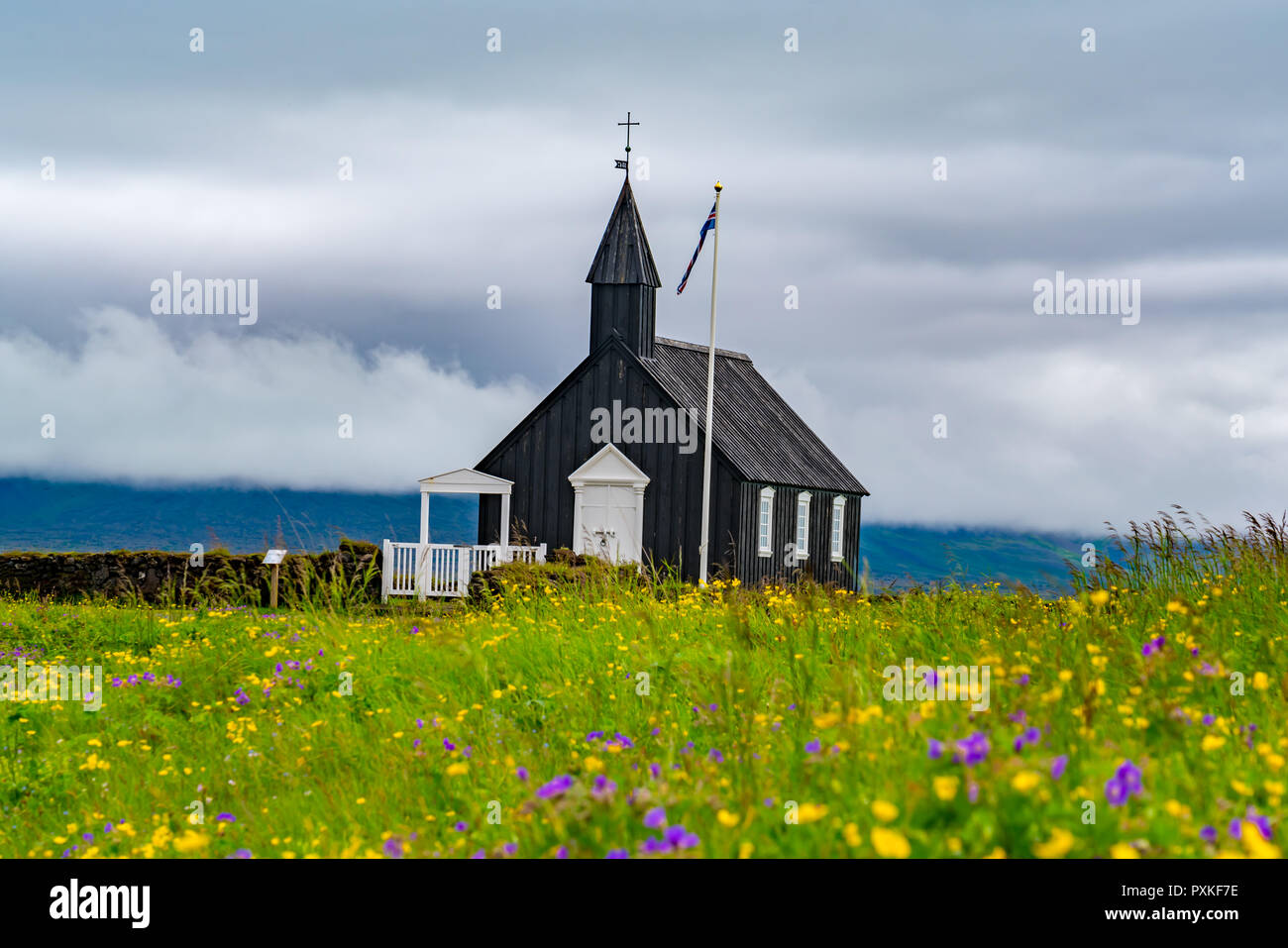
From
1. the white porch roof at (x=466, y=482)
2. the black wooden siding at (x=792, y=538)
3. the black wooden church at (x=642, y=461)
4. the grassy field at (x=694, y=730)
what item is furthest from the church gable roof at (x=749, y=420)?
the grassy field at (x=694, y=730)

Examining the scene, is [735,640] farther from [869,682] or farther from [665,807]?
[665,807]

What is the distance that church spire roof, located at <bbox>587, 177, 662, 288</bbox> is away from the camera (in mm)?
29406

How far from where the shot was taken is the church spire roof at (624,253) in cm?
2941

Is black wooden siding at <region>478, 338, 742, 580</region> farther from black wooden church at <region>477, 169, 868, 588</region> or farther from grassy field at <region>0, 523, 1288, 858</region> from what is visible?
grassy field at <region>0, 523, 1288, 858</region>

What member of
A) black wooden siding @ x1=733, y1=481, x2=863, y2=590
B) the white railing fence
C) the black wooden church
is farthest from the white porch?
black wooden siding @ x1=733, y1=481, x2=863, y2=590

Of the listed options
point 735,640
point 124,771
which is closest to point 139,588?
point 124,771

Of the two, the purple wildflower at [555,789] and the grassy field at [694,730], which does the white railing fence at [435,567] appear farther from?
the purple wildflower at [555,789]

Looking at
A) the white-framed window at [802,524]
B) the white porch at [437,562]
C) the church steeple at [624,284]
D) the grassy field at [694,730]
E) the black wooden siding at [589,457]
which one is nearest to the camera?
the grassy field at [694,730]

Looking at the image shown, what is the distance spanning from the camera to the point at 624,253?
96.9 feet

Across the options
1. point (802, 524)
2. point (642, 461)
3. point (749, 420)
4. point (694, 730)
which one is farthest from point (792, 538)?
→ point (694, 730)

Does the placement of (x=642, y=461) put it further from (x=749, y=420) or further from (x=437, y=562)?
(x=437, y=562)

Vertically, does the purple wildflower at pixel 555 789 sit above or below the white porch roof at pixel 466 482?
below

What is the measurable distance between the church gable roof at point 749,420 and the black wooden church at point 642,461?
0.07 metres
